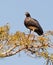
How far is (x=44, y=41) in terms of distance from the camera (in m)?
8.27

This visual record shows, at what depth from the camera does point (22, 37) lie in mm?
8234

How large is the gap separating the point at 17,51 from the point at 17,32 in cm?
45

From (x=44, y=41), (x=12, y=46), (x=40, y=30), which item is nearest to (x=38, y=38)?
(x=44, y=41)

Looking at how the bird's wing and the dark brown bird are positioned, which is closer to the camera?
the dark brown bird

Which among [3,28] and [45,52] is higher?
[3,28]

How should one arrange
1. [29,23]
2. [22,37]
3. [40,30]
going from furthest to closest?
[29,23] → [40,30] → [22,37]

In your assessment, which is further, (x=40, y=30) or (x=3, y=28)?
(x=40, y=30)

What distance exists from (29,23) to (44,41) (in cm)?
271

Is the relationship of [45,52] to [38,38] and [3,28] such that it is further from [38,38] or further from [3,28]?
[3,28]

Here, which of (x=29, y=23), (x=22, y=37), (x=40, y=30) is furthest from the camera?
(x=29, y=23)

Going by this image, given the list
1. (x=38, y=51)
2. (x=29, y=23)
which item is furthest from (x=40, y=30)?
(x=38, y=51)

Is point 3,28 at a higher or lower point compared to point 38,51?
higher

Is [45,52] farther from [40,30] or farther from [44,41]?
[40,30]

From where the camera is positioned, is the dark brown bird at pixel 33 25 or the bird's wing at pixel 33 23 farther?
the bird's wing at pixel 33 23
